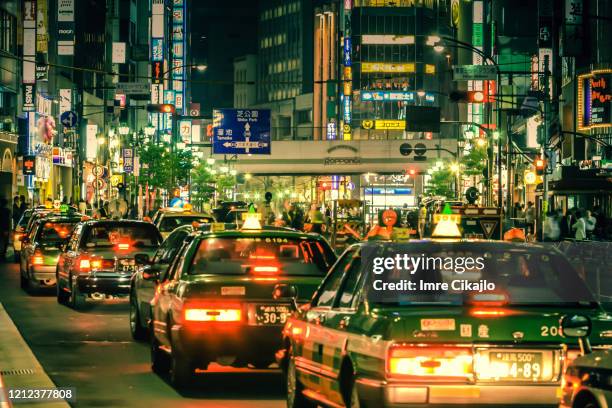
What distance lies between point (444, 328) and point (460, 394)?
0.41 m

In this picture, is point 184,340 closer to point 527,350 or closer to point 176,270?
point 176,270

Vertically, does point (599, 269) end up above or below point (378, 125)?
below

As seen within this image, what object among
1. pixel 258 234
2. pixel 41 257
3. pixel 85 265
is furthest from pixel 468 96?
pixel 258 234

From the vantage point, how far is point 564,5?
199 feet

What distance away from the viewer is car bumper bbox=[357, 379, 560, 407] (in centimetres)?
851

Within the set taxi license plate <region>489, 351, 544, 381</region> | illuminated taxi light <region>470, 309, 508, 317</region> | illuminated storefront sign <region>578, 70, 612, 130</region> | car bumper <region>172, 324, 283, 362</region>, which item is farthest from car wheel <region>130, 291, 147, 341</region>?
illuminated storefront sign <region>578, 70, 612, 130</region>

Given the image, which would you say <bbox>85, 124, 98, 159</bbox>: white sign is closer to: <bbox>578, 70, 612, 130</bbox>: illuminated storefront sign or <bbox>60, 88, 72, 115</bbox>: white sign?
<bbox>60, 88, 72, 115</bbox>: white sign

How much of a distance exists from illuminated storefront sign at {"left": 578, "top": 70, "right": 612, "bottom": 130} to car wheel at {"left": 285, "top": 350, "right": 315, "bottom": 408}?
43.4 meters

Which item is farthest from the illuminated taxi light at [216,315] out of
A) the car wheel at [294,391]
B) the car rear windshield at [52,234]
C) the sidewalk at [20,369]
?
the car rear windshield at [52,234]

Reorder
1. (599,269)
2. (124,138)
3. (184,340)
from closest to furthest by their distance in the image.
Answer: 1. (184,340)
2. (599,269)
3. (124,138)

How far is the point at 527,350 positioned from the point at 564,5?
2110 inches

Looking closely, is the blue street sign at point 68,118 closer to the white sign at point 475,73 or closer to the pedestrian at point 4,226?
the white sign at point 475,73

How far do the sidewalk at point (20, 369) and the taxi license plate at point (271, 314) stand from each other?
1970mm

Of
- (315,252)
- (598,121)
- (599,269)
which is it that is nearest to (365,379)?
(315,252)
